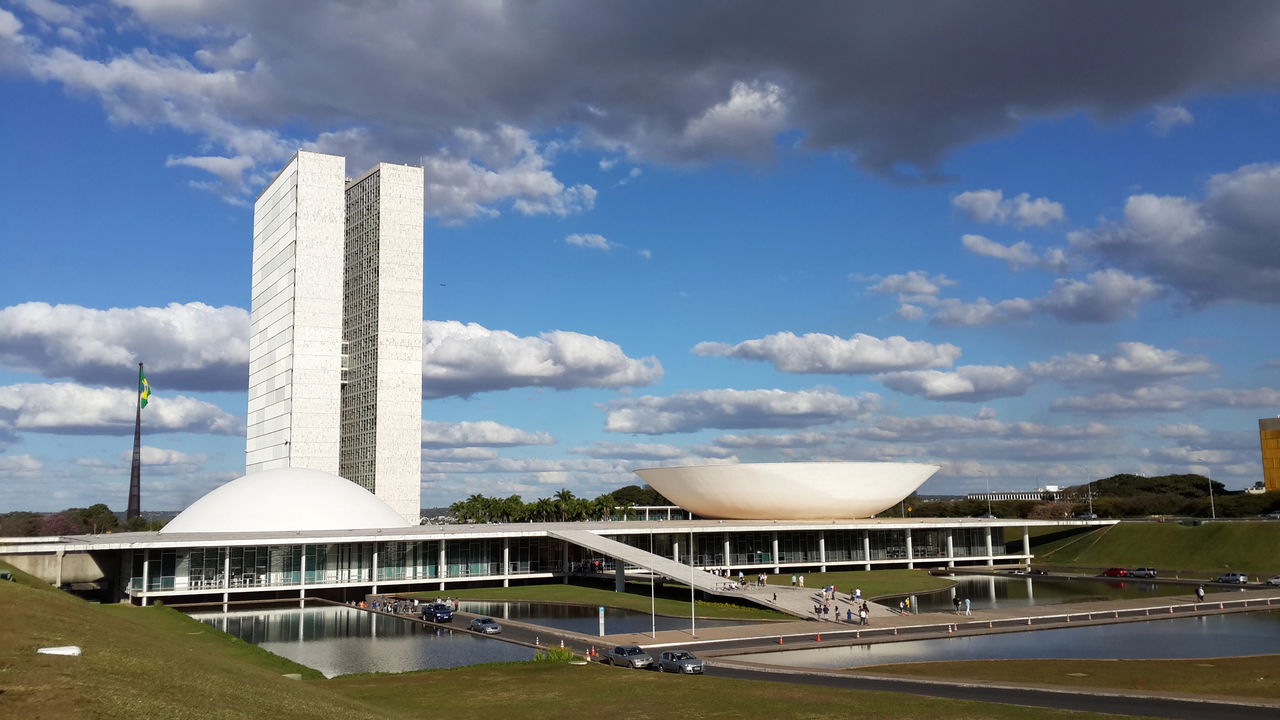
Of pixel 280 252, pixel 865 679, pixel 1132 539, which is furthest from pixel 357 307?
pixel 865 679

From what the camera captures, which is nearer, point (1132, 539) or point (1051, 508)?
point (1132, 539)

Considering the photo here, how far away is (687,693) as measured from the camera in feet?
109

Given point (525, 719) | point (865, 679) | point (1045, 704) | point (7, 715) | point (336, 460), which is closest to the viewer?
point (7, 715)

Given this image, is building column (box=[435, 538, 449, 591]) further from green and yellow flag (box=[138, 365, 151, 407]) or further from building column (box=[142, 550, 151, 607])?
Result: green and yellow flag (box=[138, 365, 151, 407])

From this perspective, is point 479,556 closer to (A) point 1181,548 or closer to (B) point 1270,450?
(A) point 1181,548

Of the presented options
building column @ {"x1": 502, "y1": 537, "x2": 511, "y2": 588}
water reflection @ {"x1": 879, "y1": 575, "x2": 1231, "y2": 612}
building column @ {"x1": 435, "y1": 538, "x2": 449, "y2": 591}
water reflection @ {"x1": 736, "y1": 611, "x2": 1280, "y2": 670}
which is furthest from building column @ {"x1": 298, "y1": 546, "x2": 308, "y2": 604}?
water reflection @ {"x1": 736, "y1": 611, "x2": 1280, "y2": 670}

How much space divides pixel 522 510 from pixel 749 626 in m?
69.3

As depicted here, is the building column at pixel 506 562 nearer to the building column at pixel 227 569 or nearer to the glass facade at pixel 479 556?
the glass facade at pixel 479 556

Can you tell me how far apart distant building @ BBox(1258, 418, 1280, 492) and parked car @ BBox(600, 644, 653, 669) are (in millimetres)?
140962

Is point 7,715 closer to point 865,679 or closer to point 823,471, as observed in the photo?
point 865,679

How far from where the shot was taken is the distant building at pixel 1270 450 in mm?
144250

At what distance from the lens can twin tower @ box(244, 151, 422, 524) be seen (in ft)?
415

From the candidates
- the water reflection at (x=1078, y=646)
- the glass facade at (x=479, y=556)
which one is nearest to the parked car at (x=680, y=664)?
the water reflection at (x=1078, y=646)

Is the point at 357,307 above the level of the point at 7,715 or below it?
above
